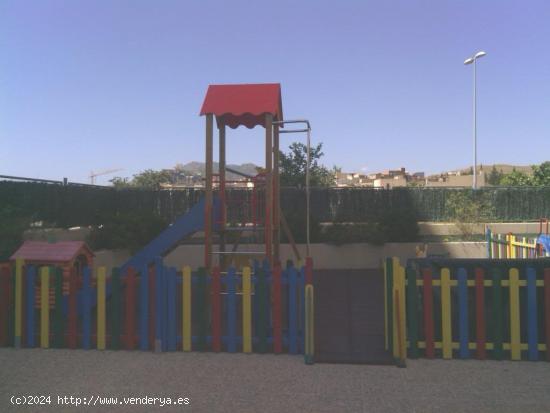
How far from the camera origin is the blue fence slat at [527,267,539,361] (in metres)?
5.04

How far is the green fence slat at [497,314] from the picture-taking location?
504cm

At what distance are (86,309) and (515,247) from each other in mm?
9035

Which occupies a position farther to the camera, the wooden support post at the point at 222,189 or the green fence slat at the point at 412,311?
the wooden support post at the point at 222,189

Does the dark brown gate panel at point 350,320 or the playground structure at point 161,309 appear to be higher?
the playground structure at point 161,309

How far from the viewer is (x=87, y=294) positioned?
5645 mm

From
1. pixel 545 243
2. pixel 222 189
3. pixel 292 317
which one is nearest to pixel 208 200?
pixel 222 189

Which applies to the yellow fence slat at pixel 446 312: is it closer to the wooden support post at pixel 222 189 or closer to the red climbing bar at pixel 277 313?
the red climbing bar at pixel 277 313

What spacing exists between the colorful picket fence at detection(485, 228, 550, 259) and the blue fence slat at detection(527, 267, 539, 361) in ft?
13.4

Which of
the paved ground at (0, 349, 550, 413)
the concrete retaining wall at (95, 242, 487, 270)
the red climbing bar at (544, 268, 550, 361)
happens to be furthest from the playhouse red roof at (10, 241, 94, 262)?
the red climbing bar at (544, 268, 550, 361)

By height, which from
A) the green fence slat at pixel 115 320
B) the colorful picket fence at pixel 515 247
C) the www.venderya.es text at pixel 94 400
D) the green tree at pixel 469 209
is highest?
the green tree at pixel 469 209

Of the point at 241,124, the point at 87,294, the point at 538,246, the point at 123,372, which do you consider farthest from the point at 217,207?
the point at 538,246

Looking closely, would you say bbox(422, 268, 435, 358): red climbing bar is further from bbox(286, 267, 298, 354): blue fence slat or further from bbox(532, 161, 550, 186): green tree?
bbox(532, 161, 550, 186): green tree

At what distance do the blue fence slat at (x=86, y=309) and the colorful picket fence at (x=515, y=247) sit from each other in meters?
7.92

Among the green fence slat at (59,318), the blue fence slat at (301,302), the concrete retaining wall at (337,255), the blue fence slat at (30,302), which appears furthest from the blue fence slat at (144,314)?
the concrete retaining wall at (337,255)
